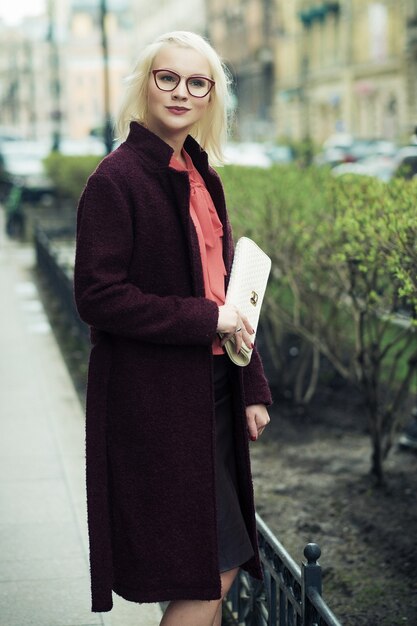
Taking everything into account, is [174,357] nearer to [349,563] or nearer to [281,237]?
[349,563]

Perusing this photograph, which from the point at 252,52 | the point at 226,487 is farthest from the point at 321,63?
the point at 226,487

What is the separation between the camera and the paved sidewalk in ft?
13.4

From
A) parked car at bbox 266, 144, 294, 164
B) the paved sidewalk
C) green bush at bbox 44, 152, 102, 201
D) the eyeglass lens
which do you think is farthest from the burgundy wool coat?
parked car at bbox 266, 144, 294, 164

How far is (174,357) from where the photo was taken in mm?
2736

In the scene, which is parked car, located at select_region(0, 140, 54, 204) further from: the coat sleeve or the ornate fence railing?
the coat sleeve

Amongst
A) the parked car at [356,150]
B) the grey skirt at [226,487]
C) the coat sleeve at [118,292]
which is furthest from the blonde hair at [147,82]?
the parked car at [356,150]

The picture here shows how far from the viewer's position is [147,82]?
9.32 feet

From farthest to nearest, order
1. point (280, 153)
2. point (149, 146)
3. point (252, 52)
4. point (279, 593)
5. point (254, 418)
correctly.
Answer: point (252, 52) → point (280, 153) → point (279, 593) → point (254, 418) → point (149, 146)

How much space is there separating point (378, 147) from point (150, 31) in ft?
203

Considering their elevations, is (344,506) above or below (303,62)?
below

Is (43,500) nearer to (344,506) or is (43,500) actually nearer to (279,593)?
(344,506)

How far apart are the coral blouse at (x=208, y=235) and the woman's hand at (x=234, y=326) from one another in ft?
0.19

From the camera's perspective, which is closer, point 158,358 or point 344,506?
point 158,358

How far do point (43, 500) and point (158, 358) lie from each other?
9.05ft
